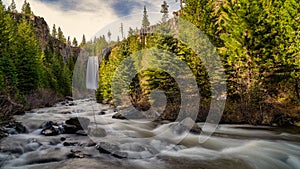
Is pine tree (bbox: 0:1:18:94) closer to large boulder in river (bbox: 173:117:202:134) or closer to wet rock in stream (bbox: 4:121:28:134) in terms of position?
wet rock in stream (bbox: 4:121:28:134)

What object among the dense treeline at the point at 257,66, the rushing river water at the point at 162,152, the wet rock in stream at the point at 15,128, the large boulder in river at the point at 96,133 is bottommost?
the rushing river water at the point at 162,152

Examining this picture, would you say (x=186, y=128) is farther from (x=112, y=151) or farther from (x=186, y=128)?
(x=112, y=151)

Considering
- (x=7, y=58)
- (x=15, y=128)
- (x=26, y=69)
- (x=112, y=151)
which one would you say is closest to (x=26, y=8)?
(x=26, y=69)

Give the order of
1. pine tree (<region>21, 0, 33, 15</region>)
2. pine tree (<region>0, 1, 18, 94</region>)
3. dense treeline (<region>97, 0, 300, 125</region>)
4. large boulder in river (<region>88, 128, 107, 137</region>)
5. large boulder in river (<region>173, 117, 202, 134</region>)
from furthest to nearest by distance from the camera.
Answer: pine tree (<region>21, 0, 33, 15</region>) < pine tree (<region>0, 1, 18, 94</region>) < dense treeline (<region>97, 0, 300, 125</region>) < large boulder in river (<region>173, 117, 202, 134</region>) < large boulder in river (<region>88, 128, 107, 137</region>)

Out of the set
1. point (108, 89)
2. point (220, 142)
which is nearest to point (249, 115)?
point (220, 142)

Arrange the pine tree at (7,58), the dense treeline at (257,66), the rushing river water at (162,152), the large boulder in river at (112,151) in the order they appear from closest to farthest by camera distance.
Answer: the rushing river water at (162,152), the large boulder in river at (112,151), the dense treeline at (257,66), the pine tree at (7,58)

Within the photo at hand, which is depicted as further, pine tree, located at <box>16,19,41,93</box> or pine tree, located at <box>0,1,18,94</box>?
pine tree, located at <box>16,19,41,93</box>

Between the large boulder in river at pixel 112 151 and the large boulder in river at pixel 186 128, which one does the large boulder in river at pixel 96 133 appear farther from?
the large boulder in river at pixel 186 128

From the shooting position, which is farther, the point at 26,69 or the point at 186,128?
the point at 26,69

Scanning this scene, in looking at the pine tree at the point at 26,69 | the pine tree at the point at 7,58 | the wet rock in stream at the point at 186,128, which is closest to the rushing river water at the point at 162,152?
the wet rock in stream at the point at 186,128

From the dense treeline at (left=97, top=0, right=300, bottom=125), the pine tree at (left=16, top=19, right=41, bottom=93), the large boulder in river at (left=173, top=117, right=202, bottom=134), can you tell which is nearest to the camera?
the large boulder in river at (left=173, top=117, right=202, bottom=134)

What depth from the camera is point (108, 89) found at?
149 feet

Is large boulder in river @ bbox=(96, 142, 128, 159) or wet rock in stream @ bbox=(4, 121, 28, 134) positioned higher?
wet rock in stream @ bbox=(4, 121, 28, 134)

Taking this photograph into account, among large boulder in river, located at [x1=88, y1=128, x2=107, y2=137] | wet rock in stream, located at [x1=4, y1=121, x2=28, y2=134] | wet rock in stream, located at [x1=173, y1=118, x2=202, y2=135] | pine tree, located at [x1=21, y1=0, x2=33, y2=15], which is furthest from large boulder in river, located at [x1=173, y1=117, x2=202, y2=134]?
pine tree, located at [x1=21, y1=0, x2=33, y2=15]
